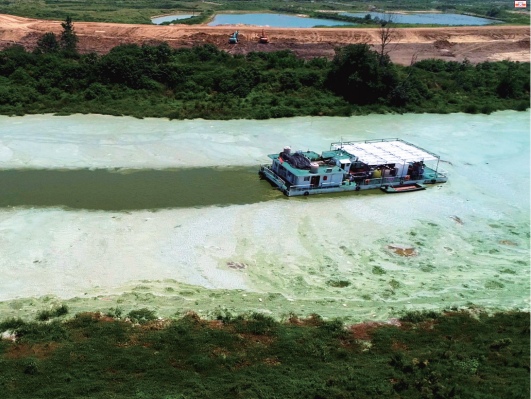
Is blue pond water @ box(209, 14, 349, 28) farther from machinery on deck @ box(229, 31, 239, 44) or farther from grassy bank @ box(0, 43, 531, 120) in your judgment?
grassy bank @ box(0, 43, 531, 120)

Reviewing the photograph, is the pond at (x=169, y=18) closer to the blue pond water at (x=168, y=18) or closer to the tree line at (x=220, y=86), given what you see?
the blue pond water at (x=168, y=18)

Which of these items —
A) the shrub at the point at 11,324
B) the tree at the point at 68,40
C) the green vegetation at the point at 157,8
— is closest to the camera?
the shrub at the point at 11,324

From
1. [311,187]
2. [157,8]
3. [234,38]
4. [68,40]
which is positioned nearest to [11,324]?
[311,187]

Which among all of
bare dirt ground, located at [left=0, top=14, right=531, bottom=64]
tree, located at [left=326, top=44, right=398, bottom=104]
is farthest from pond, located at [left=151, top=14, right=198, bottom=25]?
tree, located at [left=326, top=44, right=398, bottom=104]

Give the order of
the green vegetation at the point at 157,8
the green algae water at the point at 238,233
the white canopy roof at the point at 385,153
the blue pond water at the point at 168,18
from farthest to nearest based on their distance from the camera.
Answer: the blue pond water at the point at 168,18
the green vegetation at the point at 157,8
the white canopy roof at the point at 385,153
the green algae water at the point at 238,233

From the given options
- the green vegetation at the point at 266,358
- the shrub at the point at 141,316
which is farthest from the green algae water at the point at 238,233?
the green vegetation at the point at 266,358

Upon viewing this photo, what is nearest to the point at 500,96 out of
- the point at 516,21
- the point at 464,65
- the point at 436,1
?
the point at 464,65
